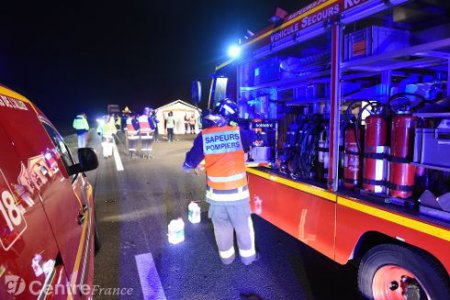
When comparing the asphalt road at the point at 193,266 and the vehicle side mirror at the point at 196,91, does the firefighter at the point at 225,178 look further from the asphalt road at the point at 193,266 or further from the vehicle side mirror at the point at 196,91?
the vehicle side mirror at the point at 196,91

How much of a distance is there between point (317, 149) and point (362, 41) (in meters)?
1.31

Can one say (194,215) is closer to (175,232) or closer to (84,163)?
(175,232)

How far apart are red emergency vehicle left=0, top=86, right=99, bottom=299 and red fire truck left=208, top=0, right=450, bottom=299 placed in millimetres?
2278

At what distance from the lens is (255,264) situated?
3.87m

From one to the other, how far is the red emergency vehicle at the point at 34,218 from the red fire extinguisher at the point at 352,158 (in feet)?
8.13

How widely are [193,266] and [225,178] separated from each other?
3.66 feet

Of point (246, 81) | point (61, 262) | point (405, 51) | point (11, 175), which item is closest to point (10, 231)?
point (11, 175)

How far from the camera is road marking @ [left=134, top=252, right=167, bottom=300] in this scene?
10.7ft

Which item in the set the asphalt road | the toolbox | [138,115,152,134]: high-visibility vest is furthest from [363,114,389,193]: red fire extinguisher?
[138,115,152,134]: high-visibility vest

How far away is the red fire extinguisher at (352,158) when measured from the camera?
3186 mm

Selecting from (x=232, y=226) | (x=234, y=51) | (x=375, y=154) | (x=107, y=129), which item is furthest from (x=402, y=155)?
(x=107, y=129)

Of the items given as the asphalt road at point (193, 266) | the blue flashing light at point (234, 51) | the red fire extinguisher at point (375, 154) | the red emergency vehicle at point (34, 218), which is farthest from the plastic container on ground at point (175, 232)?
the blue flashing light at point (234, 51)

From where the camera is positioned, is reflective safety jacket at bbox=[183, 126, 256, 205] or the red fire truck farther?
reflective safety jacket at bbox=[183, 126, 256, 205]

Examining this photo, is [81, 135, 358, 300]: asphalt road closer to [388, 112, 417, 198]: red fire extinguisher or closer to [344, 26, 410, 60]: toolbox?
[388, 112, 417, 198]: red fire extinguisher
